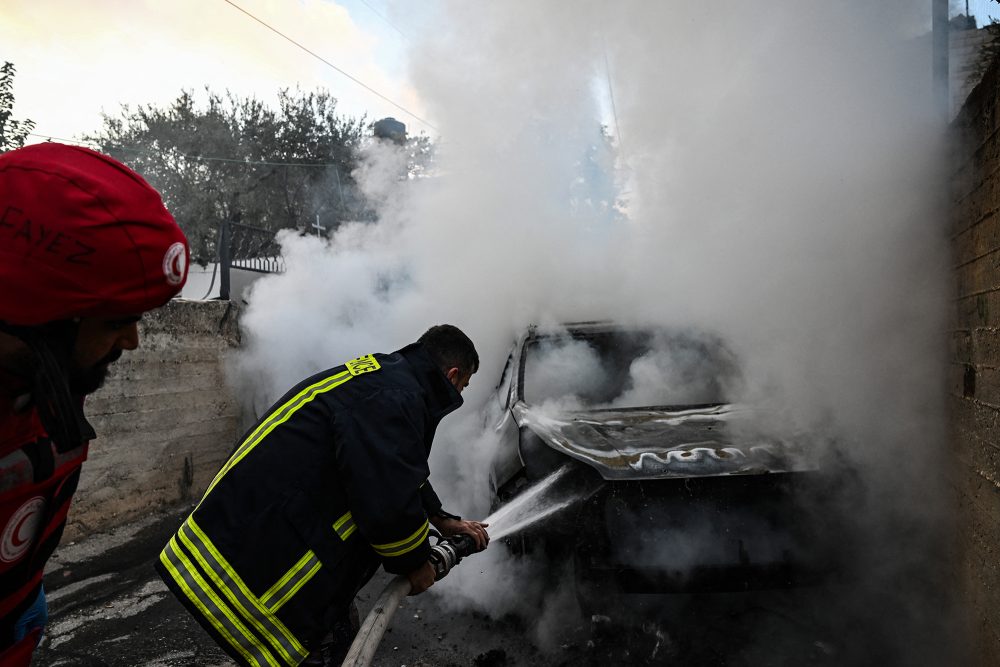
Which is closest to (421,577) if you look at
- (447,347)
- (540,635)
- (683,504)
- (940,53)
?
(447,347)

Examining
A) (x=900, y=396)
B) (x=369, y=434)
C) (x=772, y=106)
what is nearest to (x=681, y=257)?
(x=772, y=106)

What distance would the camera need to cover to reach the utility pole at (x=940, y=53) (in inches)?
130

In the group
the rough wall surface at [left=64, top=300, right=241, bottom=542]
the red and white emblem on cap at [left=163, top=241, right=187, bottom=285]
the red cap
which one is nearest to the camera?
the red cap

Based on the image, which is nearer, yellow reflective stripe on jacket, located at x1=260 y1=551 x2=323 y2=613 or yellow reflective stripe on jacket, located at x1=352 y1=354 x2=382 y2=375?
yellow reflective stripe on jacket, located at x1=260 y1=551 x2=323 y2=613

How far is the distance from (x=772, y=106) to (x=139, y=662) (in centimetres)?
502

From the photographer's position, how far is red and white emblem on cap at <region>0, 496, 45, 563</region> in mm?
1179

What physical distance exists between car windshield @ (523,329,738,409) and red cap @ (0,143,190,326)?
3079 millimetres

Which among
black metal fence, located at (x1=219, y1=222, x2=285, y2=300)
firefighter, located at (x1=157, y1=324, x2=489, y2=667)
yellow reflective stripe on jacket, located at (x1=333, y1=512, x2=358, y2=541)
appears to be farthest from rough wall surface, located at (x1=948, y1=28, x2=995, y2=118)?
black metal fence, located at (x1=219, y1=222, x2=285, y2=300)

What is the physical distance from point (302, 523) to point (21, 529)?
2.88 feet

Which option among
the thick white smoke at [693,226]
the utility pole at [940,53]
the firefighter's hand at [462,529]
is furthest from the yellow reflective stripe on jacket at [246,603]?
the utility pole at [940,53]

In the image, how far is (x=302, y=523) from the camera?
2016 mm

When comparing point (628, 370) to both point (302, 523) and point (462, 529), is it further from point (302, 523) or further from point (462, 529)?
point (302, 523)

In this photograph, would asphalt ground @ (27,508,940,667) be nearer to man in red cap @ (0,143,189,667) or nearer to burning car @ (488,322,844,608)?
burning car @ (488,322,844,608)

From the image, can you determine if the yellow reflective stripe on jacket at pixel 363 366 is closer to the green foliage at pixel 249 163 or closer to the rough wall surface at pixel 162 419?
the rough wall surface at pixel 162 419
